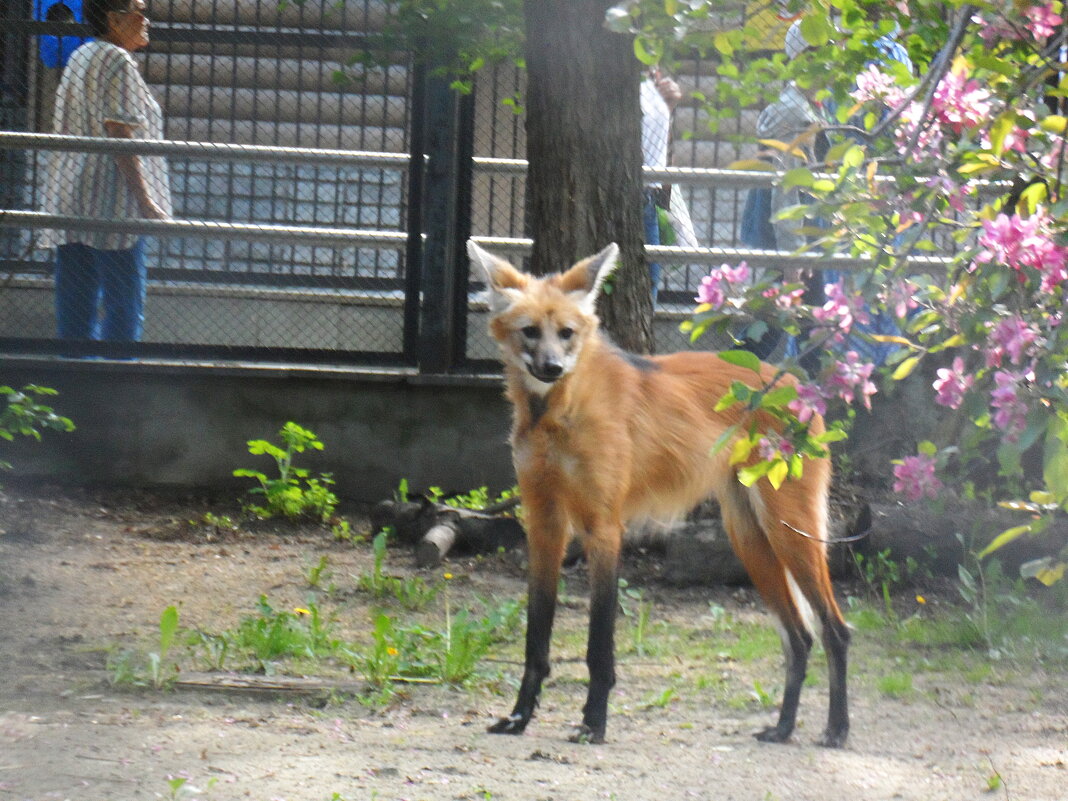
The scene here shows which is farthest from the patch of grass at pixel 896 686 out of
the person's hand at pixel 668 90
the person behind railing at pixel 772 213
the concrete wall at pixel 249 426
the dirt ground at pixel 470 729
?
the person's hand at pixel 668 90

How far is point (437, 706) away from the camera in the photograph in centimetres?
348

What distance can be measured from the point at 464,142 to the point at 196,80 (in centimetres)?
302

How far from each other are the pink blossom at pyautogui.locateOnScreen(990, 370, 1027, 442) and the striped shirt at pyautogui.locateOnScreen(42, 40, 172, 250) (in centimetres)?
504

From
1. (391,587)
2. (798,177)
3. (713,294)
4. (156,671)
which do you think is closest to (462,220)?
(391,587)

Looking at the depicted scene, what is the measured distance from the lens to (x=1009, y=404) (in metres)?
1.84

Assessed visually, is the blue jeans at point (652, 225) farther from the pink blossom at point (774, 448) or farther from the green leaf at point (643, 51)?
the pink blossom at point (774, 448)

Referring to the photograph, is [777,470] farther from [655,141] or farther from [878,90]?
[655,141]

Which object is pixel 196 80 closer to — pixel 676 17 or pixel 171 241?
pixel 171 241

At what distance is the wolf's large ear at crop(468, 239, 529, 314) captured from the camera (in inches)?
148

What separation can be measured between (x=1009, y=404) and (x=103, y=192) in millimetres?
5223

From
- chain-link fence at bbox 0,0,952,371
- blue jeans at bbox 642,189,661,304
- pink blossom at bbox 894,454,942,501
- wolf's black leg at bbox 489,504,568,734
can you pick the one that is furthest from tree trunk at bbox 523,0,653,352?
pink blossom at bbox 894,454,942,501

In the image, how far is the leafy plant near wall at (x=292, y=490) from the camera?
5566 millimetres

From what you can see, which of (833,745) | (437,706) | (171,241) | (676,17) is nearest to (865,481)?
(833,745)

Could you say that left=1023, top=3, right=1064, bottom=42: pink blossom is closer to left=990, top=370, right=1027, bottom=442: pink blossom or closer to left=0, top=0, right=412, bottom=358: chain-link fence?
left=990, top=370, right=1027, bottom=442: pink blossom
